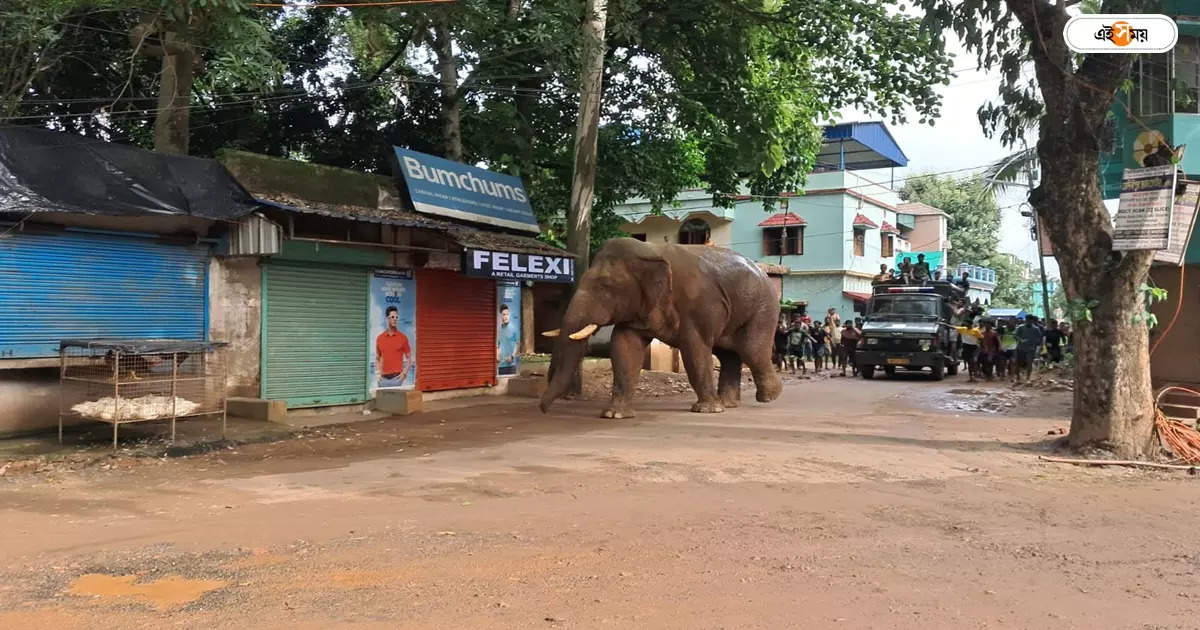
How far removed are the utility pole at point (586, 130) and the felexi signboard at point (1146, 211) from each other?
7627 mm

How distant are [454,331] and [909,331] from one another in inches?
473

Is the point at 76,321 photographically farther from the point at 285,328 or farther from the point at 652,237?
the point at 652,237

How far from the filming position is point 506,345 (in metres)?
15.5

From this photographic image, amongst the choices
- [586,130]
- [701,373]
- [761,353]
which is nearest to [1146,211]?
[701,373]

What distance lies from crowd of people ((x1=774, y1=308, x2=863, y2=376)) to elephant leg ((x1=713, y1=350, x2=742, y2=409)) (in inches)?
337

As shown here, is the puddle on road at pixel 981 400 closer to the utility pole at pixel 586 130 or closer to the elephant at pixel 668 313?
the elephant at pixel 668 313

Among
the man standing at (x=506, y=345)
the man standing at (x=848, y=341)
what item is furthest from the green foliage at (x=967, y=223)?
the man standing at (x=506, y=345)

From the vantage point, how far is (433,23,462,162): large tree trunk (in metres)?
15.6

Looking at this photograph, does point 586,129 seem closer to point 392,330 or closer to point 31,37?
point 392,330

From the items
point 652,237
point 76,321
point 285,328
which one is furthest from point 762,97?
point 652,237

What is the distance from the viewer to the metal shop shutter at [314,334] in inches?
436

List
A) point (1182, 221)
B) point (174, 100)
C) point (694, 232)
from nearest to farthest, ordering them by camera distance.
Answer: point (1182, 221) < point (174, 100) < point (694, 232)

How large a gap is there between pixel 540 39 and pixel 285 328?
6120 millimetres

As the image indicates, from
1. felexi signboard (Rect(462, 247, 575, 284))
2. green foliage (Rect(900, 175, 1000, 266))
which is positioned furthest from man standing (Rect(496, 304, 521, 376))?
green foliage (Rect(900, 175, 1000, 266))
